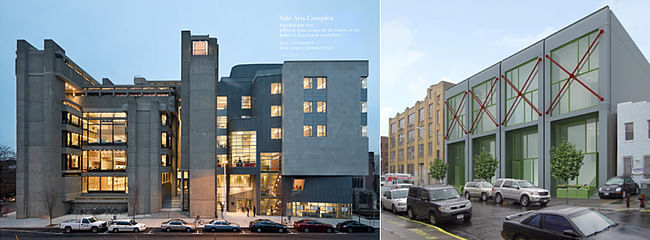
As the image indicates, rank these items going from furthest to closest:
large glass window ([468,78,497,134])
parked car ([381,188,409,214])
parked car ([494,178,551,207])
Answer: parked car ([381,188,409,214])
large glass window ([468,78,497,134])
parked car ([494,178,551,207])

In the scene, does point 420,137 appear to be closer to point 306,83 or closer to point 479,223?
point 479,223

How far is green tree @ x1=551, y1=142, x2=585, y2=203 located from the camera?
2.89 meters

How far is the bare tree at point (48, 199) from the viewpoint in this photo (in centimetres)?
823

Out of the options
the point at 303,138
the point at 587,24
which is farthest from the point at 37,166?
the point at 587,24

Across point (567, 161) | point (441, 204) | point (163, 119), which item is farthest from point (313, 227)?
point (163, 119)

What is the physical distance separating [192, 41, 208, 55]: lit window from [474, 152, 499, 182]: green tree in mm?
7103

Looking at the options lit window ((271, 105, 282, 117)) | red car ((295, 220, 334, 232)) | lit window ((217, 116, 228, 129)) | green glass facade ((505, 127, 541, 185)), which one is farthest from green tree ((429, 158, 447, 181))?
lit window ((217, 116, 228, 129))

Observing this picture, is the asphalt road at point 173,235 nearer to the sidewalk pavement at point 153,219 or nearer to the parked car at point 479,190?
the sidewalk pavement at point 153,219

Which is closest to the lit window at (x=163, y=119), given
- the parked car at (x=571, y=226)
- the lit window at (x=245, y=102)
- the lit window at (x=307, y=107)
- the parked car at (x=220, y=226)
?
the lit window at (x=245, y=102)

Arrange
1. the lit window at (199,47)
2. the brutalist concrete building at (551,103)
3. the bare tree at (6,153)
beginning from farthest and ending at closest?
the lit window at (199,47) → the bare tree at (6,153) → the brutalist concrete building at (551,103)

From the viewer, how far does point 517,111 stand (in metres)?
3.42

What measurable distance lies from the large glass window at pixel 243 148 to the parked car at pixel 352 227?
3719mm

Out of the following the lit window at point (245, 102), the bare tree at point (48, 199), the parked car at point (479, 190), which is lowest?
the bare tree at point (48, 199)

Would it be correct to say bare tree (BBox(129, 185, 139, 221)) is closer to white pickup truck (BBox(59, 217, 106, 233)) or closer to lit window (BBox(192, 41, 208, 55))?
white pickup truck (BBox(59, 217, 106, 233))
